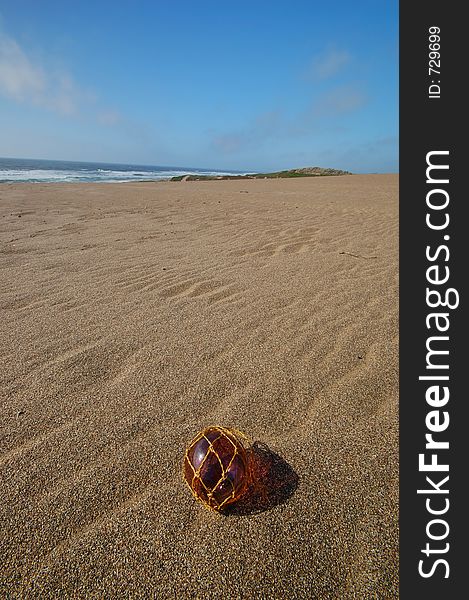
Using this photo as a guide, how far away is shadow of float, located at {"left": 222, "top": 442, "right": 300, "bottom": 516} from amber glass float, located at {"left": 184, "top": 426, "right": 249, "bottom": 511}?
0.19ft

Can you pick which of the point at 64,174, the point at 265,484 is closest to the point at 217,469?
the point at 265,484

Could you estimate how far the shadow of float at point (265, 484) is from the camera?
4.47ft

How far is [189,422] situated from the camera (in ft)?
5.75

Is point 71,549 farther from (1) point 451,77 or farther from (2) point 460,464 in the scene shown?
(1) point 451,77

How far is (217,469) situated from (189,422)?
0.50 metres

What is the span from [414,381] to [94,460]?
1297 millimetres

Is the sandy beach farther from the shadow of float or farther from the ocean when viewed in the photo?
the ocean

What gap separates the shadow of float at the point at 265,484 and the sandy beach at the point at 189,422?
0.01m

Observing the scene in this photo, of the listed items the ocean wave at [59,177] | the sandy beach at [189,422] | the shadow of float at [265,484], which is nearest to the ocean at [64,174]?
the ocean wave at [59,177]

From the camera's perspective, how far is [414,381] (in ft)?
4.69

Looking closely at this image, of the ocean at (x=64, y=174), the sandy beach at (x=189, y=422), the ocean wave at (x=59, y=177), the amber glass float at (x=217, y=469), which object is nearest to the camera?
the sandy beach at (x=189, y=422)

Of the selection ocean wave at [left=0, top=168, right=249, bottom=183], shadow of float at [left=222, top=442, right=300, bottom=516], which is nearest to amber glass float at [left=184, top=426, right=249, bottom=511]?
shadow of float at [left=222, top=442, right=300, bottom=516]

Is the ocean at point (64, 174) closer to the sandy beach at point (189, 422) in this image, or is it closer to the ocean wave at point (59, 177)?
the ocean wave at point (59, 177)

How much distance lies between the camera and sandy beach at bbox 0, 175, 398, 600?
117 centimetres
